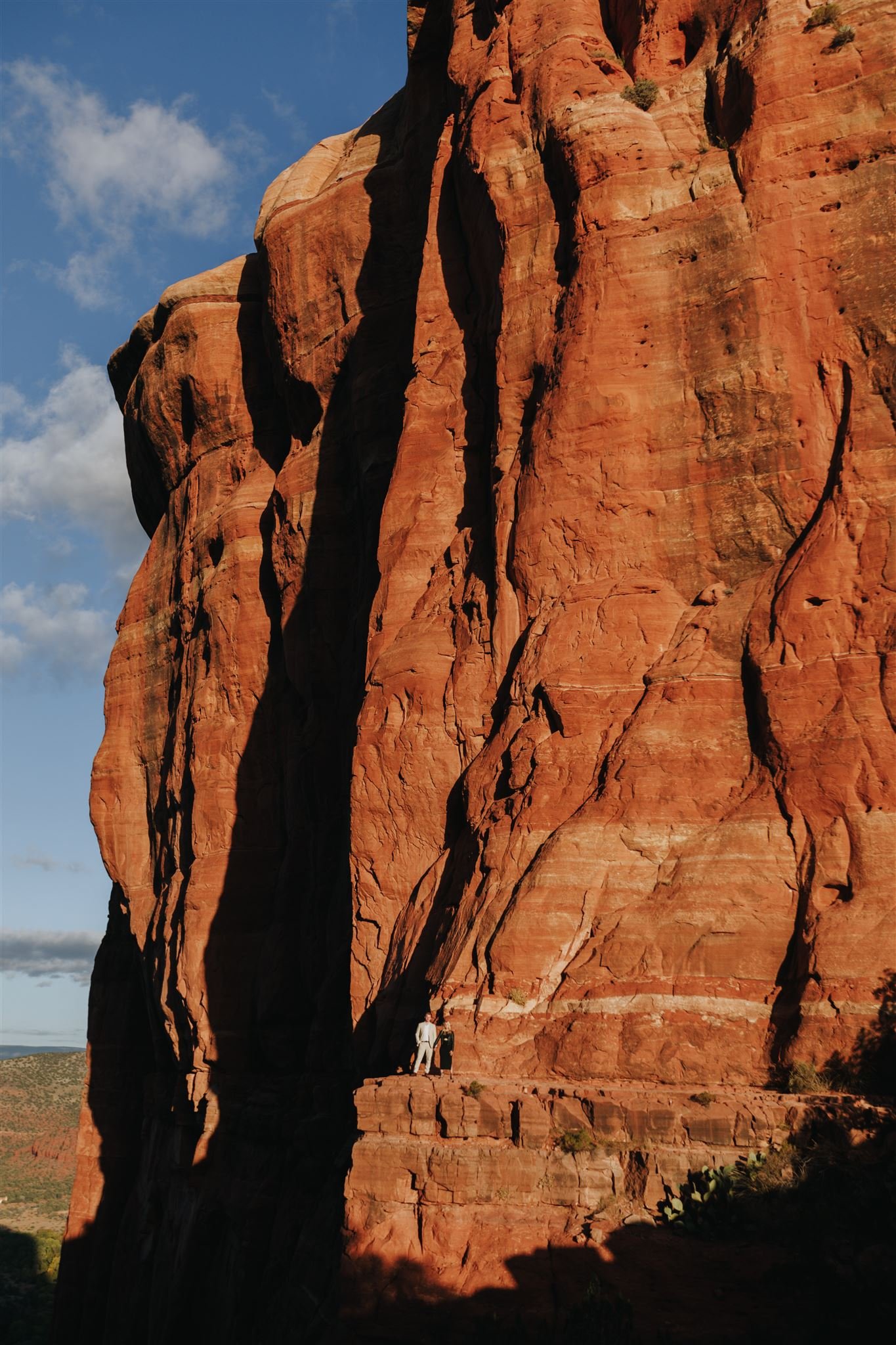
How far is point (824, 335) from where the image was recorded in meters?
22.5

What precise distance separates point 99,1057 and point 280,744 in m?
16.7

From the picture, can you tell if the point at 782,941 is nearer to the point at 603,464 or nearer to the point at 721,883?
the point at 721,883

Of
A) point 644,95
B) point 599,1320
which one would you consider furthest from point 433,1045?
point 644,95

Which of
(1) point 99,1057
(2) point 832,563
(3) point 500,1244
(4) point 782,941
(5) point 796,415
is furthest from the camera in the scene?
(1) point 99,1057

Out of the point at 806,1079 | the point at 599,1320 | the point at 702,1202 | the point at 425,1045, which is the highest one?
the point at 425,1045

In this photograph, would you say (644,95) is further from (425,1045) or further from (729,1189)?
(729,1189)

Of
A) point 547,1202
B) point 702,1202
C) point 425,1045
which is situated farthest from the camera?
point 425,1045

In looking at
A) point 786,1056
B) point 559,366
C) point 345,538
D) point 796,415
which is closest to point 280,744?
point 345,538

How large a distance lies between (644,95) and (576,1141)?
1834 centimetres

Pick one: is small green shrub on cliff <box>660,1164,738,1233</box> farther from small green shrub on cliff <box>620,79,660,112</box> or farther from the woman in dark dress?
small green shrub on cliff <box>620,79,660,112</box>

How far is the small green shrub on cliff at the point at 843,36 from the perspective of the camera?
23.1 meters

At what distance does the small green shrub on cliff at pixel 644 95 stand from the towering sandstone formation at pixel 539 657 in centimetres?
19

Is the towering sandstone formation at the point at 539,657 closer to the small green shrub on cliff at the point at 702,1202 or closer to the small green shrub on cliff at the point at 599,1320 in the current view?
the small green shrub on cliff at the point at 702,1202

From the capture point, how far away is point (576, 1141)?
17734mm
